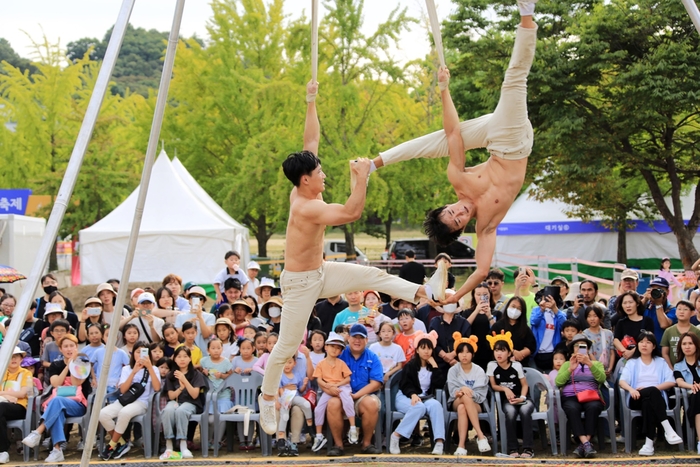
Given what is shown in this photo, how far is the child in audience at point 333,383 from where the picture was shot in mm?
→ 7527

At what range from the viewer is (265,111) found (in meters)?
23.3

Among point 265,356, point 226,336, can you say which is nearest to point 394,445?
point 265,356

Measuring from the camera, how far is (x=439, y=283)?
5.16 m

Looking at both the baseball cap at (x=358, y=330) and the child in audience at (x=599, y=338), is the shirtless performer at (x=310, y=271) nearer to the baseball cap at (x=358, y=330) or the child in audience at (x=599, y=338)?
the baseball cap at (x=358, y=330)

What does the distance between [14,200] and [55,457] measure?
44.4 feet

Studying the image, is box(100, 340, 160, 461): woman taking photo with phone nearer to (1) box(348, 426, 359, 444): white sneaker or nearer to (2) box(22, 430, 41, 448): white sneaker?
(2) box(22, 430, 41, 448): white sneaker

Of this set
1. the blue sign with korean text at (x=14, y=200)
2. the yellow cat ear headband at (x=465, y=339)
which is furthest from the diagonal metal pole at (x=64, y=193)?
the blue sign with korean text at (x=14, y=200)

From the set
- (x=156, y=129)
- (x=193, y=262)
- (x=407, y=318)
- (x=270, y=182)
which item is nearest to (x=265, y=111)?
(x=270, y=182)

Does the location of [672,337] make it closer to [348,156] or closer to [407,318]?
[407,318]

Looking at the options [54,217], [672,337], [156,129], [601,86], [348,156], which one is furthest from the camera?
[348,156]

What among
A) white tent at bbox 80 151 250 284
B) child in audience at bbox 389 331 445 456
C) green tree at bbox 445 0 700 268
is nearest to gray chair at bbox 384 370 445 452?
child in audience at bbox 389 331 445 456

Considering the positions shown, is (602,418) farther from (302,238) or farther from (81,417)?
(81,417)

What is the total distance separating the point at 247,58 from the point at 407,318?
18.2 meters

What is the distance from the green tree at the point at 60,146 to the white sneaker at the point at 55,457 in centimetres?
1773
